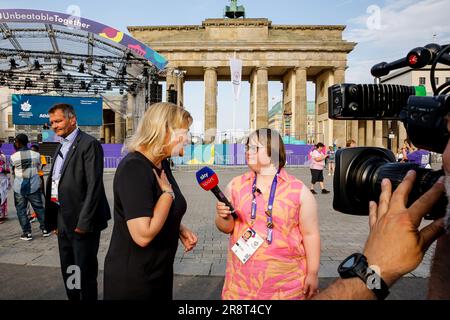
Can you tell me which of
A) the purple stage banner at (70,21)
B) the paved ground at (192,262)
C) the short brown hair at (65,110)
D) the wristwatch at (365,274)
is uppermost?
the purple stage banner at (70,21)

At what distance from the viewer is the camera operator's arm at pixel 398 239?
3.01 ft

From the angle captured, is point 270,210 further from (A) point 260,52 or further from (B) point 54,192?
(A) point 260,52

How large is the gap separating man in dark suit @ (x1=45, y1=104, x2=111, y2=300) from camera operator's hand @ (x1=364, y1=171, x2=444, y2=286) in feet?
8.28

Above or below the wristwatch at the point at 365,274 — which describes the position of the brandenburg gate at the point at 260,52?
above

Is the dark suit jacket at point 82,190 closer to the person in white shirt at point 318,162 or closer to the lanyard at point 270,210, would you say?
the lanyard at point 270,210

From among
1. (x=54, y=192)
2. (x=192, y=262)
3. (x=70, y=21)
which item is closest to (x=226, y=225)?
(x=54, y=192)

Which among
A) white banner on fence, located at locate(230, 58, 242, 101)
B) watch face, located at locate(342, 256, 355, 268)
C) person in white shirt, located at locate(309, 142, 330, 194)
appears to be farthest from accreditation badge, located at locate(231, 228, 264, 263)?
white banner on fence, located at locate(230, 58, 242, 101)

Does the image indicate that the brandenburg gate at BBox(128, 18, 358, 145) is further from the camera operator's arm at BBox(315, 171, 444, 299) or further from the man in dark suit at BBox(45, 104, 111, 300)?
the camera operator's arm at BBox(315, 171, 444, 299)

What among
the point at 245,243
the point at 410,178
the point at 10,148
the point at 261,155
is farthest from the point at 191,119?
the point at 10,148

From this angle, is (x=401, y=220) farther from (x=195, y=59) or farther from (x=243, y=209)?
(x=195, y=59)

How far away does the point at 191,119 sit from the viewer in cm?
219

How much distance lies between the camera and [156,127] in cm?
201

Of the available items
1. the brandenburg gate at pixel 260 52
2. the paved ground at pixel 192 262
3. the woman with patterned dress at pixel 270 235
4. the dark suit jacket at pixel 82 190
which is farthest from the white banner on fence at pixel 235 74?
the woman with patterned dress at pixel 270 235
